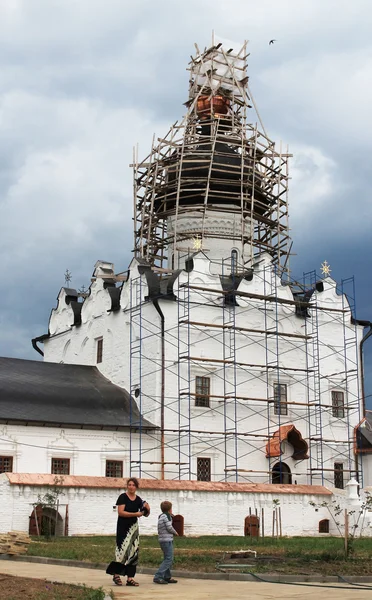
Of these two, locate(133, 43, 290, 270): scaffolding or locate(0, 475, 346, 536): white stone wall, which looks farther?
locate(133, 43, 290, 270): scaffolding

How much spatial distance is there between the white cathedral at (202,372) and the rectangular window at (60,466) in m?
0.05

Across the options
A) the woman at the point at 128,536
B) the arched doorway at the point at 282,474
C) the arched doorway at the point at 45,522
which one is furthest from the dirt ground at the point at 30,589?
the arched doorway at the point at 282,474

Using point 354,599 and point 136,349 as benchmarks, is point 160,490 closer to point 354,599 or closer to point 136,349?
point 136,349

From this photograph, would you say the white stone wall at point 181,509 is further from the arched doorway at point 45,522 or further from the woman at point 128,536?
the woman at point 128,536

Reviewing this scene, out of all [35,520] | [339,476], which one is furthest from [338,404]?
[35,520]

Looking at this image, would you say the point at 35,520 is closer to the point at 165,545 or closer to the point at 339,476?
the point at 165,545

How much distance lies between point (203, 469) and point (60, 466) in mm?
5291

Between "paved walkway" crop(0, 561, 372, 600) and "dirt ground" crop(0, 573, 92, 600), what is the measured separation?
0.55 metres

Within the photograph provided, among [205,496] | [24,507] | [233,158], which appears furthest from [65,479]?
[233,158]

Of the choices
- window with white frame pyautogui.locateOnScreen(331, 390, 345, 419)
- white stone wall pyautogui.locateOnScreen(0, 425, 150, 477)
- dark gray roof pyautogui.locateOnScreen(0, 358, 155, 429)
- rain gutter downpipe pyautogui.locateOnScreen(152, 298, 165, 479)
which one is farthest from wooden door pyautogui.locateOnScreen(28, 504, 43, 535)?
window with white frame pyautogui.locateOnScreen(331, 390, 345, 419)

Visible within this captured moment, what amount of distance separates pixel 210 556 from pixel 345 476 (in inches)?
814

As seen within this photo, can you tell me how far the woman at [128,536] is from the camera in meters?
11.9

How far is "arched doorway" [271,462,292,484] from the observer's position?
33.4 metres

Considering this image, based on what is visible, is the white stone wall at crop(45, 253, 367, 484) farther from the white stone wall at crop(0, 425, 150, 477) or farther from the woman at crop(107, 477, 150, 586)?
the woman at crop(107, 477, 150, 586)
